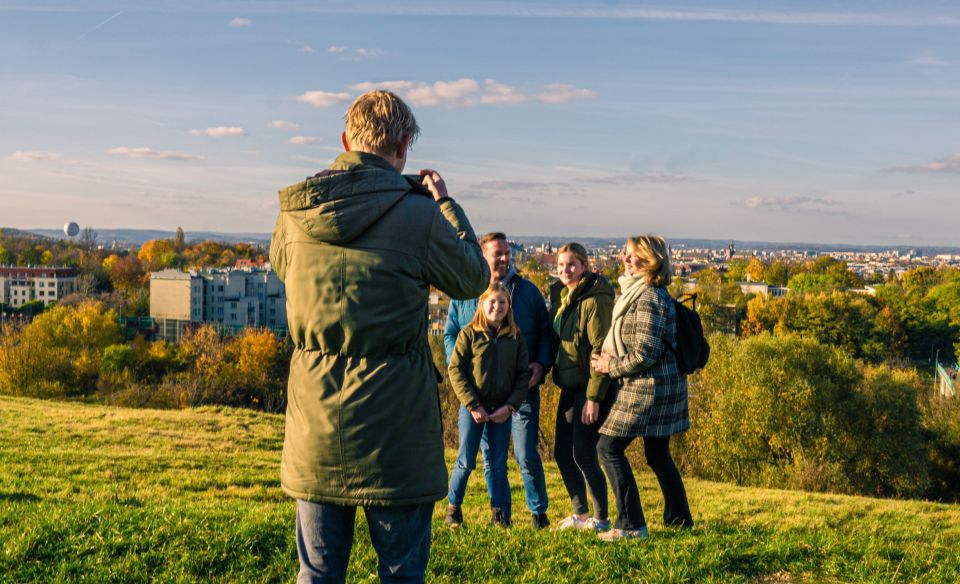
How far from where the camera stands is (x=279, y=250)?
3541mm

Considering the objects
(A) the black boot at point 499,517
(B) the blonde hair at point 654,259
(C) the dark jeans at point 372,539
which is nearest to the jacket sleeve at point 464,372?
(A) the black boot at point 499,517

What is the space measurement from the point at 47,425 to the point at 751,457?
844 inches

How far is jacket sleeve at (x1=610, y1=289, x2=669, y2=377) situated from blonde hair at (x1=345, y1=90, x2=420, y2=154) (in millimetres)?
3038

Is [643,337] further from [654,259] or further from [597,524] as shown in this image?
[597,524]

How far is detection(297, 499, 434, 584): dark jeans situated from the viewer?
3.40 m

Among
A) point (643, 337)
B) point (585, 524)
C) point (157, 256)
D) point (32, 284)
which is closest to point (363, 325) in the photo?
point (643, 337)


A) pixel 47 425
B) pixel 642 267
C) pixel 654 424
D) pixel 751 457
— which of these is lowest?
pixel 751 457

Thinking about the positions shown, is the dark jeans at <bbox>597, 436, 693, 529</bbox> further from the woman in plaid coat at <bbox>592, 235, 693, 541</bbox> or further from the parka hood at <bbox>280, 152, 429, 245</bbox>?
the parka hood at <bbox>280, 152, 429, 245</bbox>

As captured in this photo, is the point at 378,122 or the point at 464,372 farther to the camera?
the point at 464,372

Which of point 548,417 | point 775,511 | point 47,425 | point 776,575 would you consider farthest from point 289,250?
point 548,417

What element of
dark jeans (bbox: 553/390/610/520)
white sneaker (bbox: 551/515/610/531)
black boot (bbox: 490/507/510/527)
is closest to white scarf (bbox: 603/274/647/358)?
dark jeans (bbox: 553/390/610/520)

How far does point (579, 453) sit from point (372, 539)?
349 cm

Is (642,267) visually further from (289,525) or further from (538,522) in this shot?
(289,525)

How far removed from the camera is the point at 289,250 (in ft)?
11.3
